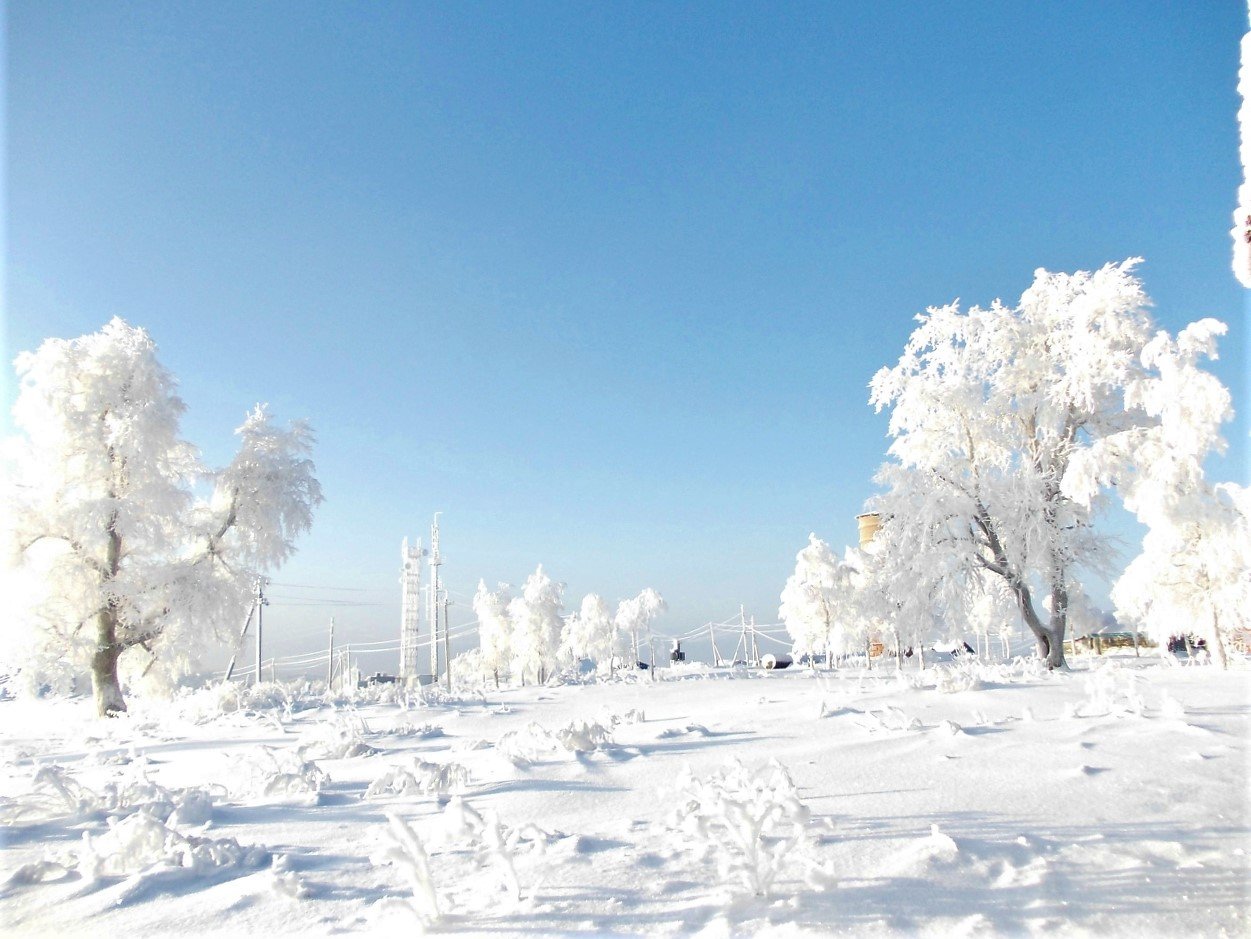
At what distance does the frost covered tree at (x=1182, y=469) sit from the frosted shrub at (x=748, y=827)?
14423 millimetres

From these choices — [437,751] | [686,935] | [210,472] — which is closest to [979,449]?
[437,751]

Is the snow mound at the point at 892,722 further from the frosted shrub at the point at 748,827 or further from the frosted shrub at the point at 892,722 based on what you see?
the frosted shrub at the point at 748,827

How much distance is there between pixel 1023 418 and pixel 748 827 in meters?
16.5

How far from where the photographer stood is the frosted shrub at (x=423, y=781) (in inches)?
178

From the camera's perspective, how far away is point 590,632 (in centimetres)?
5706

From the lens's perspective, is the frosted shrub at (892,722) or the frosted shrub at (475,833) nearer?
the frosted shrub at (475,833)

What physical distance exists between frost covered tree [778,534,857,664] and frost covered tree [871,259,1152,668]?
24875 millimetres

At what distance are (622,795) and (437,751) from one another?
9.30 feet

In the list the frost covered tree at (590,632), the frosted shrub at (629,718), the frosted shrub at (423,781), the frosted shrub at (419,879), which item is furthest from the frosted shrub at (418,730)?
the frost covered tree at (590,632)

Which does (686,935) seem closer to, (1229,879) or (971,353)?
(1229,879)

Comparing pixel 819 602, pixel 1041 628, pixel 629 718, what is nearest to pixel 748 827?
pixel 629 718

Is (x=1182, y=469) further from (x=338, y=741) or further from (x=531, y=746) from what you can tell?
(x=338, y=741)

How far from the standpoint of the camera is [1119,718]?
570 centimetres

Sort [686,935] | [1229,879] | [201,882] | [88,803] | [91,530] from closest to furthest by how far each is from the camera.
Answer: [686,935], [1229,879], [201,882], [88,803], [91,530]
